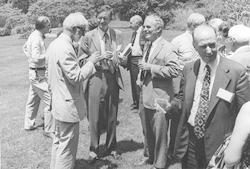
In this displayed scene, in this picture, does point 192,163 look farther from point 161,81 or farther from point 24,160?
point 24,160

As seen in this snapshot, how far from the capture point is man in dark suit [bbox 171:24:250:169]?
2.72 metres

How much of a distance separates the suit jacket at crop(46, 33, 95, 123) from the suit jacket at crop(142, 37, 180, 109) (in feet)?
3.08

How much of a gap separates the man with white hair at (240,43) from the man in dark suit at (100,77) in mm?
1866

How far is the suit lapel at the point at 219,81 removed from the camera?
271 cm

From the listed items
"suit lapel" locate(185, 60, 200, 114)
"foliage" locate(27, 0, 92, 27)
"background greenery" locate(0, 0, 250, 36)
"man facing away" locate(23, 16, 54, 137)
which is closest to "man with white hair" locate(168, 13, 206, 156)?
"suit lapel" locate(185, 60, 200, 114)

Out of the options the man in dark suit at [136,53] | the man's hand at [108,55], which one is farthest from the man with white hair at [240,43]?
the man in dark suit at [136,53]

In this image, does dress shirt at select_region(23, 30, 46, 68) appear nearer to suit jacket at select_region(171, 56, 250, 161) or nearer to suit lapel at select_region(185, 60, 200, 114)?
suit lapel at select_region(185, 60, 200, 114)

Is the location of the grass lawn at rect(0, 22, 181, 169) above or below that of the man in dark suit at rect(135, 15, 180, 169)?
below

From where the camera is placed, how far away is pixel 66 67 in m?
3.43

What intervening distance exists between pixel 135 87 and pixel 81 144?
254 cm

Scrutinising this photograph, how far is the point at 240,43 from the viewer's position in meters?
3.48

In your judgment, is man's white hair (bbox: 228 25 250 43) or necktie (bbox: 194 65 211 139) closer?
necktie (bbox: 194 65 211 139)

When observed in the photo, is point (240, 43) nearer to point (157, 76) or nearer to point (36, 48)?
point (157, 76)

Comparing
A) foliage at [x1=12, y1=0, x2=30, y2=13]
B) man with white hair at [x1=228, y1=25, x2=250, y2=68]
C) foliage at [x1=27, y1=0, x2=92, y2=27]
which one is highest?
man with white hair at [x1=228, y1=25, x2=250, y2=68]
